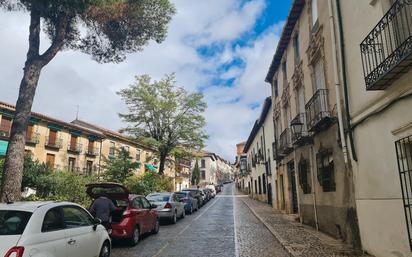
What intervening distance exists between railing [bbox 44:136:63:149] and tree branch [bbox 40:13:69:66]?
20.6m

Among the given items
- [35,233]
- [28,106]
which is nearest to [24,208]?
[35,233]

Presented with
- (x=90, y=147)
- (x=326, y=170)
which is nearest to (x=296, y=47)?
(x=326, y=170)

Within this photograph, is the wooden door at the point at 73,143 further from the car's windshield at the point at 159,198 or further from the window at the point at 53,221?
the window at the point at 53,221

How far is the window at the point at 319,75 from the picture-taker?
1112cm

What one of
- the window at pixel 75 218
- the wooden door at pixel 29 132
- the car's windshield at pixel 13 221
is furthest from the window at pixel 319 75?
the wooden door at pixel 29 132

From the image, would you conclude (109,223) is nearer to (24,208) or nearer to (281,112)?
(24,208)

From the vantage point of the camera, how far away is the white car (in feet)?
13.9

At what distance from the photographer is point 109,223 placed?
8898 mm

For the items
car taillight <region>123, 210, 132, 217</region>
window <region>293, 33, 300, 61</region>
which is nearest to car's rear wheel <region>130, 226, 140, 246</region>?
car taillight <region>123, 210, 132, 217</region>

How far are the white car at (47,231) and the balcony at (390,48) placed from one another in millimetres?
6192

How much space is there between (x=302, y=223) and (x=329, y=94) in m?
6.26

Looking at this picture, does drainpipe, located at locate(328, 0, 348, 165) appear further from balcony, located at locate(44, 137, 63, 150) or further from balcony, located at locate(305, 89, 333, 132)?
balcony, located at locate(44, 137, 63, 150)

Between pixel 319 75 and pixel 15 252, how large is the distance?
34.5 ft

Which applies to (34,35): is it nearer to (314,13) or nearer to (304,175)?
(314,13)
